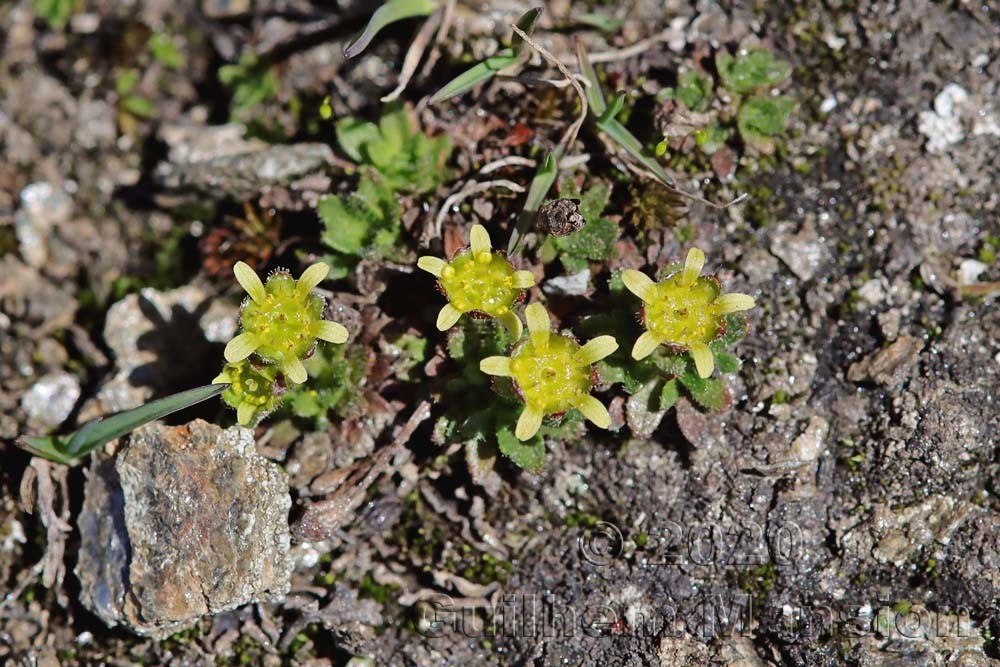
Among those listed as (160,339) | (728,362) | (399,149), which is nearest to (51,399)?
(160,339)

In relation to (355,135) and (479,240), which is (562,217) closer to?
(479,240)

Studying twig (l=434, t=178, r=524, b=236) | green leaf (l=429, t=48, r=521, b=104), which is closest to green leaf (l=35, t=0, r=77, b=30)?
green leaf (l=429, t=48, r=521, b=104)

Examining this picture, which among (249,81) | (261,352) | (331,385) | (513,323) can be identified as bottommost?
(331,385)

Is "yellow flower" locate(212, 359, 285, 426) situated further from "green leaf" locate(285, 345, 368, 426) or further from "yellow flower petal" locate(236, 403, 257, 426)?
"green leaf" locate(285, 345, 368, 426)

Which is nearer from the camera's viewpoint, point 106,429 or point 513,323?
point 513,323

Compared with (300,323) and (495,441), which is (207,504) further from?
(495,441)

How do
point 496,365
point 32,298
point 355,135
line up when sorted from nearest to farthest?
point 496,365, point 355,135, point 32,298

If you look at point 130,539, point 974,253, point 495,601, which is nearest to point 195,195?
point 130,539
